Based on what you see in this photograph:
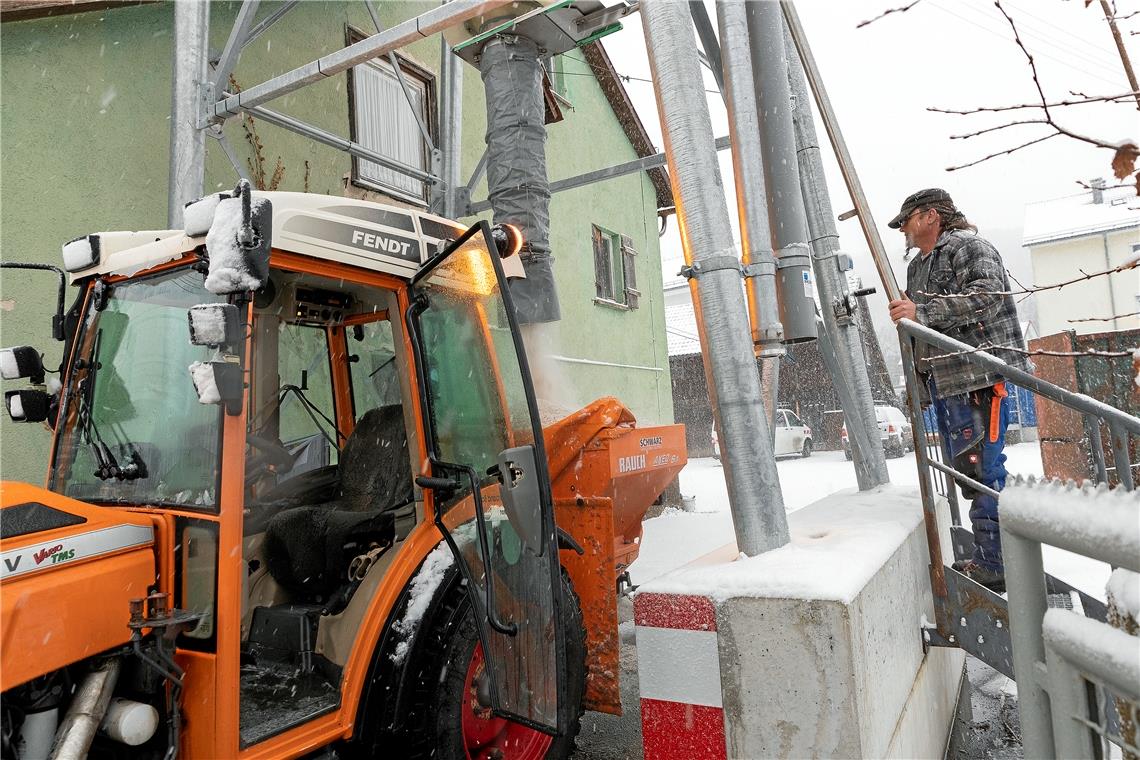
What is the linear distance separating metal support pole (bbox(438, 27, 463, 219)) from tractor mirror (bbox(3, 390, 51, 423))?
4802 millimetres

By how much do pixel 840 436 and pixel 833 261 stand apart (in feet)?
75.3

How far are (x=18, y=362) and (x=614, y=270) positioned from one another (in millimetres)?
10519

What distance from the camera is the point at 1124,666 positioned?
0.89 m

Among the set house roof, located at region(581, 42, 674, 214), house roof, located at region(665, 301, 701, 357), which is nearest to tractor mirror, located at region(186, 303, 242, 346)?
house roof, located at region(581, 42, 674, 214)

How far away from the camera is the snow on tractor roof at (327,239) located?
2480 millimetres

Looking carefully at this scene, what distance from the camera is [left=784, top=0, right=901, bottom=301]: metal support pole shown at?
336cm

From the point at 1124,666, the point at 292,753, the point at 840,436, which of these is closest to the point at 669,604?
the point at 1124,666

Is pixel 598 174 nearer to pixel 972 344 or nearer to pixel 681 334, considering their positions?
pixel 972 344

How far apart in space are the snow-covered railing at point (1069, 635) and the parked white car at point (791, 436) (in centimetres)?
2067

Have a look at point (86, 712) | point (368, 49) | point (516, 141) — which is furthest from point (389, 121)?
point (86, 712)

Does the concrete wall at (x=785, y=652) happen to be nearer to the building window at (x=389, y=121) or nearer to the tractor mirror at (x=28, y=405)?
the tractor mirror at (x=28, y=405)

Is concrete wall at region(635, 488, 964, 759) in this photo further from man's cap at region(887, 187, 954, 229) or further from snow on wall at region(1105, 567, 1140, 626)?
man's cap at region(887, 187, 954, 229)

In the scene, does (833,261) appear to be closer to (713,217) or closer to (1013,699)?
(713,217)

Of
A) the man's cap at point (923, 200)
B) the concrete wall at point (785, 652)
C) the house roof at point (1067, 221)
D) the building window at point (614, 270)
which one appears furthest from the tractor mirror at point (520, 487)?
the house roof at point (1067, 221)
